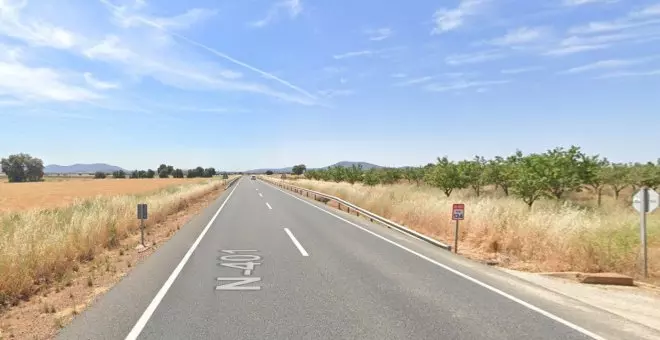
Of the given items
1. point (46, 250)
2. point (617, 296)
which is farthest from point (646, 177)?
point (46, 250)

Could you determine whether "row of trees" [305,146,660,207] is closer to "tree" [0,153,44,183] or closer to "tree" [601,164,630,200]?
"tree" [601,164,630,200]

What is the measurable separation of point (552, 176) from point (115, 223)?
20417mm

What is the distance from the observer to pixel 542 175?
74.6ft

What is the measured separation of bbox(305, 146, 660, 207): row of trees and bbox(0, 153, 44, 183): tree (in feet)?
454

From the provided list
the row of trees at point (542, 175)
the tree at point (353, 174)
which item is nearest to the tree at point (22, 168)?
the tree at point (353, 174)

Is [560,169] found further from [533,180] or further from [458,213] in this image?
[458,213]

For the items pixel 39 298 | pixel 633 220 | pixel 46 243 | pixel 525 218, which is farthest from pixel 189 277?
pixel 633 220

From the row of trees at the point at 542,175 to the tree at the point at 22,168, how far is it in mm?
138248

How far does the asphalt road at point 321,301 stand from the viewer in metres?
5.21

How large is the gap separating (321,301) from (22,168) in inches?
6689

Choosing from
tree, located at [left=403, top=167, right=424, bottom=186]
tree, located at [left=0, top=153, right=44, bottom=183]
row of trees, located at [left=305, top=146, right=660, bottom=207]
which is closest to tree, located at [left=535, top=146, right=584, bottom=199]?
row of trees, located at [left=305, top=146, right=660, bottom=207]

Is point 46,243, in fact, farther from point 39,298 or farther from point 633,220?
point 633,220

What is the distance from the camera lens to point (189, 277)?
820 cm

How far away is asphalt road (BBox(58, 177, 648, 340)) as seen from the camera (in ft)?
17.1
